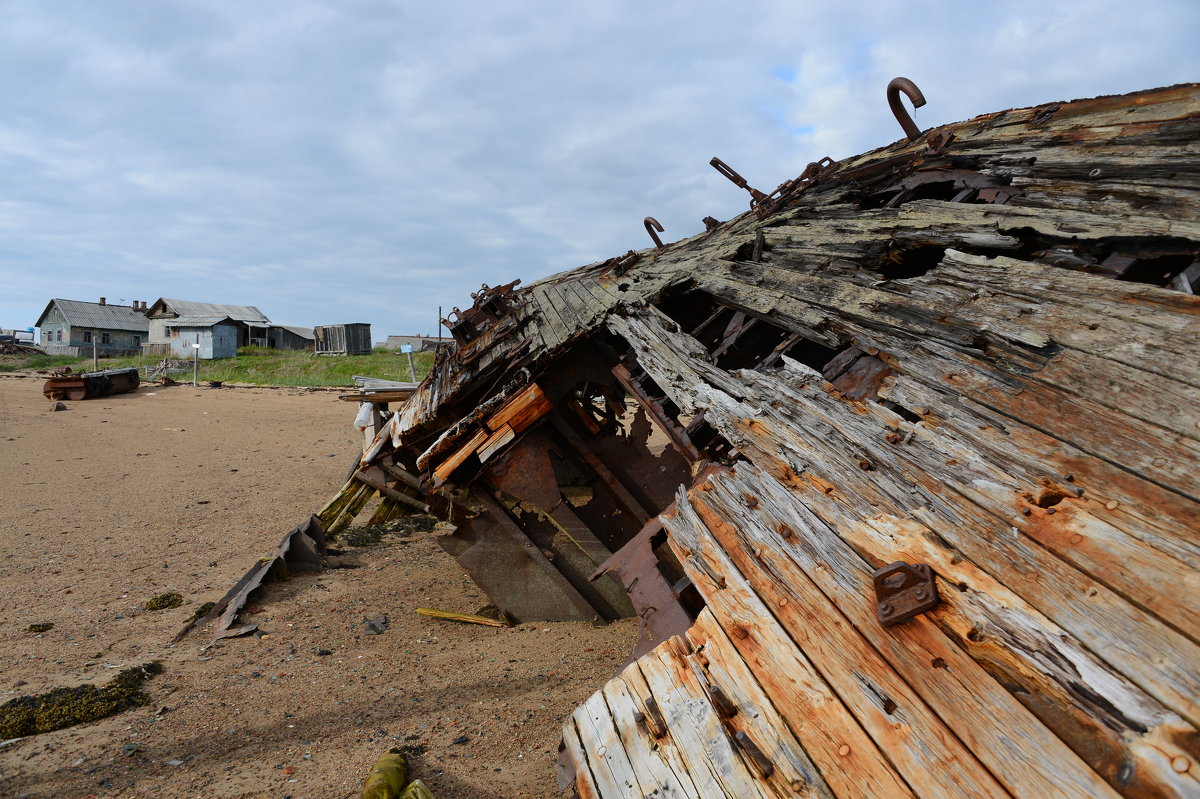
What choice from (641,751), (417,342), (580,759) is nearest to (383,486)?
(580,759)

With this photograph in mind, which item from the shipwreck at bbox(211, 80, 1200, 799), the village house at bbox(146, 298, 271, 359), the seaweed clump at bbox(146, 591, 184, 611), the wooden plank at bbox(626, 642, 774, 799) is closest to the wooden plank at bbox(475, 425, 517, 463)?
the shipwreck at bbox(211, 80, 1200, 799)

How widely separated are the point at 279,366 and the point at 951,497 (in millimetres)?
42802

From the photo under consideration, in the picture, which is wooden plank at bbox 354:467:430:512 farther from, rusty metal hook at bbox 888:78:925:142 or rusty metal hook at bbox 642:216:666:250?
rusty metal hook at bbox 888:78:925:142

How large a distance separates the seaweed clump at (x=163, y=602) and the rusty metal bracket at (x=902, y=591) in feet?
27.1

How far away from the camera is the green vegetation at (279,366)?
3503 cm

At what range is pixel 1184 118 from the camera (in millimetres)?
3895

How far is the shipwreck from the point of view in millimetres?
1800

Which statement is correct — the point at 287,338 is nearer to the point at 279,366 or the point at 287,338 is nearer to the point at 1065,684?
the point at 279,366

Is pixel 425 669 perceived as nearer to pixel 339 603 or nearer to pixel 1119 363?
pixel 339 603

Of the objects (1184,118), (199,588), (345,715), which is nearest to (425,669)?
(345,715)

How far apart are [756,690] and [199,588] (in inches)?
334

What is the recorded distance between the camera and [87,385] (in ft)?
89.9

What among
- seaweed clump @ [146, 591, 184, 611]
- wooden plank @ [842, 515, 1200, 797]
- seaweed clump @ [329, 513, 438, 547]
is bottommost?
seaweed clump @ [146, 591, 184, 611]

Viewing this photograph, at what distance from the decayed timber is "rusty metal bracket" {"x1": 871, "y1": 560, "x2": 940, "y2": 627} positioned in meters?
0.04
